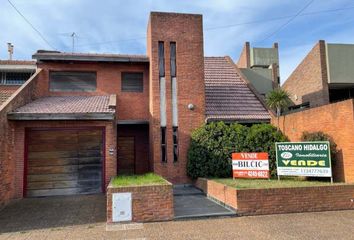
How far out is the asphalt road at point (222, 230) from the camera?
705 cm

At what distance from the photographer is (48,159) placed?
12305mm

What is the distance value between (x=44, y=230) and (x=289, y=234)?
19.3 feet

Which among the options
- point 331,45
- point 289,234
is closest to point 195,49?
point 289,234

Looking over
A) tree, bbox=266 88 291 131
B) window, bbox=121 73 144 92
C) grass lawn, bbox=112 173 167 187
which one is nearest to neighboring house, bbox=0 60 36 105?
window, bbox=121 73 144 92

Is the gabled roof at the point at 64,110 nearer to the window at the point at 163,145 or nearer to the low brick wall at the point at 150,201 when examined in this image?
the window at the point at 163,145

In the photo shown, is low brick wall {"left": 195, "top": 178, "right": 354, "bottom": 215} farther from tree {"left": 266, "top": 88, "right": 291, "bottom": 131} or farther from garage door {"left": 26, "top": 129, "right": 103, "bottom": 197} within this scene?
tree {"left": 266, "top": 88, "right": 291, "bottom": 131}

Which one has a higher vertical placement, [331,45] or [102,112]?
[331,45]

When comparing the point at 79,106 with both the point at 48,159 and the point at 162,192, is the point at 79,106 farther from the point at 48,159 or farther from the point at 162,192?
the point at 162,192

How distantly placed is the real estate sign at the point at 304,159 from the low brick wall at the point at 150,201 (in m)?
5.03

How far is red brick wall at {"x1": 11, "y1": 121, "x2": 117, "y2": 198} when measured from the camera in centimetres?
1164

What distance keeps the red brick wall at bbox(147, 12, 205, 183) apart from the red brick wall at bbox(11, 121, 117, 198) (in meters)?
2.43

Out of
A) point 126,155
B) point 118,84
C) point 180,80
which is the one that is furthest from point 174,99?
point 126,155

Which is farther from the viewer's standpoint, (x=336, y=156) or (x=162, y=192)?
(x=336, y=156)

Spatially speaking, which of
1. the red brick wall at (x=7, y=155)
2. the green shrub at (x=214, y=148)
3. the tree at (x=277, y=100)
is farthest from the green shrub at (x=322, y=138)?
the red brick wall at (x=7, y=155)
